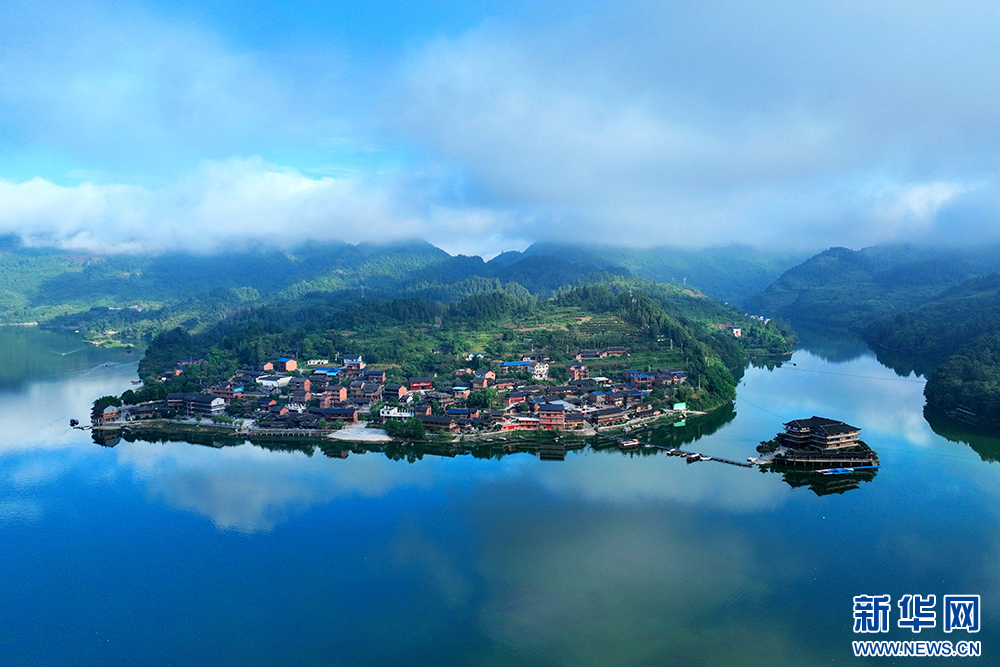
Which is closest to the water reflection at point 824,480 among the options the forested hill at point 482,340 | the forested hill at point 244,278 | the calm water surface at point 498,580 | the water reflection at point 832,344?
the calm water surface at point 498,580

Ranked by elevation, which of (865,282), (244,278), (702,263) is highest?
(702,263)

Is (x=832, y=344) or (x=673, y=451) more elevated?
(x=832, y=344)

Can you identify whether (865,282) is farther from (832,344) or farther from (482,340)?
(482,340)

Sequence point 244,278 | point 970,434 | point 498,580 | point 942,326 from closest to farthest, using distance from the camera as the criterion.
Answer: point 498,580
point 970,434
point 942,326
point 244,278

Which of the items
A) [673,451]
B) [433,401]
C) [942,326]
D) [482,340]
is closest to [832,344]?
[942,326]

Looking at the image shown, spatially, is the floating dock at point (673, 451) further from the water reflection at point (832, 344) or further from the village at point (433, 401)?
the water reflection at point (832, 344)

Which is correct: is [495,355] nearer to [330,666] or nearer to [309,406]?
[309,406]

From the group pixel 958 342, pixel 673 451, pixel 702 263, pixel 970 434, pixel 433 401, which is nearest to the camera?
pixel 673 451

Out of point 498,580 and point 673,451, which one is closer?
point 498,580
